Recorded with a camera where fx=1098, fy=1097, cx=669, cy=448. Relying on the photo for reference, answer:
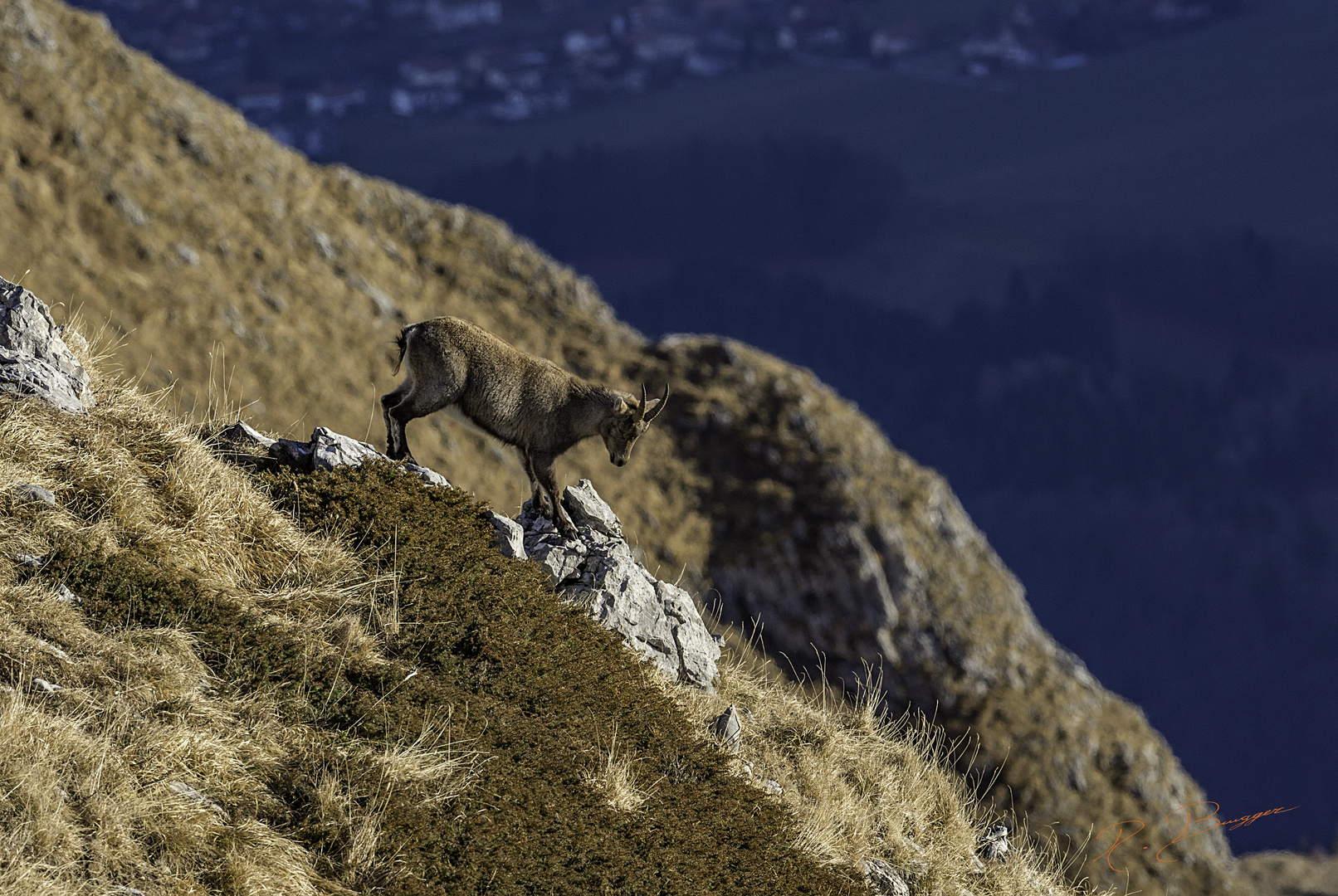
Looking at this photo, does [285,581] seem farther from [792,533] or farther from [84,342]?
[792,533]

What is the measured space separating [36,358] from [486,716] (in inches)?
195

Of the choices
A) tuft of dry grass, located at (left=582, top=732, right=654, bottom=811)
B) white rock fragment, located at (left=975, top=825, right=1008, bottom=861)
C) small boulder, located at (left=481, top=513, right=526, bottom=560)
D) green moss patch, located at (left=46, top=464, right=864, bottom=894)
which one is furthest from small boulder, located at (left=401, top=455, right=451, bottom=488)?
white rock fragment, located at (left=975, top=825, right=1008, bottom=861)

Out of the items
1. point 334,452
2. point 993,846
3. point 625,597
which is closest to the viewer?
point 334,452

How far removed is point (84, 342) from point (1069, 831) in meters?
34.2

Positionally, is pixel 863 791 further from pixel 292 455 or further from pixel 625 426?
pixel 292 455

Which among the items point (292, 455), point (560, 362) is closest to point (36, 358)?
point (292, 455)

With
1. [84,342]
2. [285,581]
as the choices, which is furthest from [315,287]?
[285,581]

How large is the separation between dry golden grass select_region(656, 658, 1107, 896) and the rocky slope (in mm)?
21485

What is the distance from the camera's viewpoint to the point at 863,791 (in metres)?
10.9

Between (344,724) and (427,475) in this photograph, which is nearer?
(344,724)

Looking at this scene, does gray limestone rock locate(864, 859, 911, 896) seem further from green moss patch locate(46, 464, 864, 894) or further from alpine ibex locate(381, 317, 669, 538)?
alpine ibex locate(381, 317, 669, 538)

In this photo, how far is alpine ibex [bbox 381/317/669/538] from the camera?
1249cm

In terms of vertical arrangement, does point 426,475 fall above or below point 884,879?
above

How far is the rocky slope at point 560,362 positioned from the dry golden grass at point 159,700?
22430 mm
